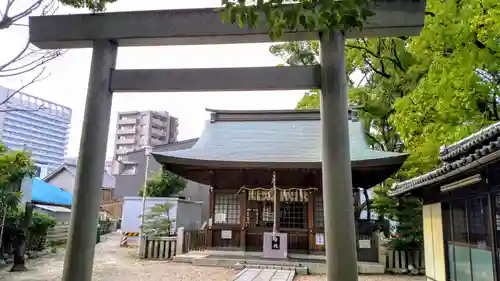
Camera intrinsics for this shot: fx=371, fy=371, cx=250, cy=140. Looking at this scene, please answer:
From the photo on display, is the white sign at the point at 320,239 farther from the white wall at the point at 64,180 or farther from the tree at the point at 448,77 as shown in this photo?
the white wall at the point at 64,180

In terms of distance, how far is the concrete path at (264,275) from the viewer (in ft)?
31.4

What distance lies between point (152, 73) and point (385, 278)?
9114 mm

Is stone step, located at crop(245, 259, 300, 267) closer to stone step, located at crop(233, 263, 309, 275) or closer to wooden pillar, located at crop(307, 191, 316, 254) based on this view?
stone step, located at crop(233, 263, 309, 275)

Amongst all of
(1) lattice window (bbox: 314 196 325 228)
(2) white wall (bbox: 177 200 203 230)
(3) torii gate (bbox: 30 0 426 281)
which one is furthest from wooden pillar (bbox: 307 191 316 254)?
(3) torii gate (bbox: 30 0 426 281)

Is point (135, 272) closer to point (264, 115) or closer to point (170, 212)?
point (170, 212)

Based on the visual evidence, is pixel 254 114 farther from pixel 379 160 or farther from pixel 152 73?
pixel 152 73

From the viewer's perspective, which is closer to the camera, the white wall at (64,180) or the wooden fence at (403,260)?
the wooden fence at (403,260)

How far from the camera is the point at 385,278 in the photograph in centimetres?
1063

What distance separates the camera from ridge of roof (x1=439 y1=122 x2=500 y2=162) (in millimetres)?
4035

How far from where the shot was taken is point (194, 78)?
4.80 meters

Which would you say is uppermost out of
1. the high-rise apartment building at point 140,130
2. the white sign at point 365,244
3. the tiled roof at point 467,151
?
the high-rise apartment building at point 140,130

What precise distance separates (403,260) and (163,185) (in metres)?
13.3

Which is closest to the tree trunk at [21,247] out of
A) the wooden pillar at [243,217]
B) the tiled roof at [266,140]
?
the tiled roof at [266,140]

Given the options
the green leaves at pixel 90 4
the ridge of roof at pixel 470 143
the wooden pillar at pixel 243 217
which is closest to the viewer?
the ridge of roof at pixel 470 143
